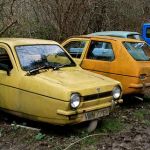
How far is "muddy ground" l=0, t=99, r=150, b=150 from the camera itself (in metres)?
6.93

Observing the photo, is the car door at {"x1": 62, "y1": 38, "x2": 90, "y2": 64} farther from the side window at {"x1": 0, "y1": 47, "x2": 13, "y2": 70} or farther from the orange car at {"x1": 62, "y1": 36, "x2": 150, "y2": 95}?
the side window at {"x1": 0, "y1": 47, "x2": 13, "y2": 70}

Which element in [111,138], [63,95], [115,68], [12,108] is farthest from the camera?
[115,68]

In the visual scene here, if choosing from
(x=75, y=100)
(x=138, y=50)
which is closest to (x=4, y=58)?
(x=75, y=100)

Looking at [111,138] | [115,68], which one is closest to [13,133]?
[111,138]

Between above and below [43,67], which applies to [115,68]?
below

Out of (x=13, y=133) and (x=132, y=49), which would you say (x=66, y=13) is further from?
(x=13, y=133)

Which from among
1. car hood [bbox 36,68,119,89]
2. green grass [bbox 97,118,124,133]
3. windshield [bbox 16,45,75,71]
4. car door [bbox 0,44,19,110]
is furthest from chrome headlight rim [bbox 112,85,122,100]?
car door [bbox 0,44,19,110]

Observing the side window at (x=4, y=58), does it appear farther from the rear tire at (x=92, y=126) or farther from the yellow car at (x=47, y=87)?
the rear tire at (x=92, y=126)

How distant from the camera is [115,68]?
9703 mm

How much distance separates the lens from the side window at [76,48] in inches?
412

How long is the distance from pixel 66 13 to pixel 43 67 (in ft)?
30.8

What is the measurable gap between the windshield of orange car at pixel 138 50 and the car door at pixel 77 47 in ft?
3.38

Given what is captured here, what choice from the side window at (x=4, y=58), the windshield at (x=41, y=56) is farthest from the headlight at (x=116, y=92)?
the side window at (x=4, y=58)

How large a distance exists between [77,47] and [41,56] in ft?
8.29
